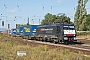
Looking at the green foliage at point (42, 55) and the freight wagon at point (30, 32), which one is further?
the freight wagon at point (30, 32)

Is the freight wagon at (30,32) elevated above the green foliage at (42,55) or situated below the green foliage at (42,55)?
above

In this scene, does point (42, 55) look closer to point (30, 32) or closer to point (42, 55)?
point (42, 55)

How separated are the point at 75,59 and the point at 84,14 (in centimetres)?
6031

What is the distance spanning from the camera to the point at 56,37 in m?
33.0

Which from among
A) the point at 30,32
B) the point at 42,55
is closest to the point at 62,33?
the point at 30,32

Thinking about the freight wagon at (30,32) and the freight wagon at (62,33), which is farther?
the freight wagon at (30,32)

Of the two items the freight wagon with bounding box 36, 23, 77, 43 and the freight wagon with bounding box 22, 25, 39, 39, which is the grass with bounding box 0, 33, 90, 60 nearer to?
the freight wagon with bounding box 36, 23, 77, 43

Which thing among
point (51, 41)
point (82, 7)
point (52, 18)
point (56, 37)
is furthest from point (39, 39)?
point (52, 18)

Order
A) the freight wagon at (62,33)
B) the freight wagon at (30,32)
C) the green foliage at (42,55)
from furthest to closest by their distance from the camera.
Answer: the freight wagon at (30,32), the freight wagon at (62,33), the green foliage at (42,55)

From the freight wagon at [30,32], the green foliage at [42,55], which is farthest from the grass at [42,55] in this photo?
the freight wagon at [30,32]

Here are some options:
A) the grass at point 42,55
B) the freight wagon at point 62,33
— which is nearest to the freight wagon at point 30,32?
the freight wagon at point 62,33

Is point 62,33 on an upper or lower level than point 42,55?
upper

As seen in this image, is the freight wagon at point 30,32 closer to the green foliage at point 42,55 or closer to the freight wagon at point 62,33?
the freight wagon at point 62,33

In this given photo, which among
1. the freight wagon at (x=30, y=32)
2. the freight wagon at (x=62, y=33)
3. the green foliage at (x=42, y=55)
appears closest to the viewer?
the green foliage at (x=42, y=55)
